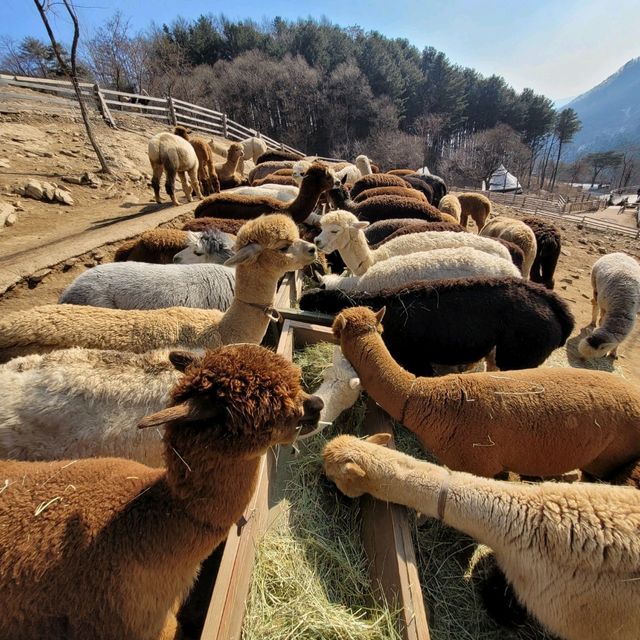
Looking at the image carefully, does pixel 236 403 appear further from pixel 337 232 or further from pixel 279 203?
pixel 279 203

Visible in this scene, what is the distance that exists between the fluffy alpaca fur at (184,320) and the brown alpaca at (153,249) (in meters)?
2.31

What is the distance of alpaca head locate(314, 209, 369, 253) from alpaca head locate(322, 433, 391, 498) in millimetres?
3682

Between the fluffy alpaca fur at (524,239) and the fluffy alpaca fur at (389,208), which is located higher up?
the fluffy alpaca fur at (389,208)

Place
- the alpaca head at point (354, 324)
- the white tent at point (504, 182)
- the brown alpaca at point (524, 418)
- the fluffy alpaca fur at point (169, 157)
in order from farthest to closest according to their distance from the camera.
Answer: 1. the white tent at point (504, 182)
2. the fluffy alpaca fur at point (169, 157)
3. the alpaca head at point (354, 324)
4. the brown alpaca at point (524, 418)

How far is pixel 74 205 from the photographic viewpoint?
372 inches

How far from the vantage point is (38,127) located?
13367mm

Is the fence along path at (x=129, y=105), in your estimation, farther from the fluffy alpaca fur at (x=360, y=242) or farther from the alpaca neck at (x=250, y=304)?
the alpaca neck at (x=250, y=304)

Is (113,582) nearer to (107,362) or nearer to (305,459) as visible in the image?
(107,362)

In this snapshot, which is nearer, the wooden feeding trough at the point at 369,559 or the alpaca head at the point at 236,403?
the alpaca head at the point at 236,403

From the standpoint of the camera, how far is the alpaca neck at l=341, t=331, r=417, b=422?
311 centimetres

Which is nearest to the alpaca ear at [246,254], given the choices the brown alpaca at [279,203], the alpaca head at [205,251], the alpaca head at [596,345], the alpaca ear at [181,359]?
the alpaca ear at [181,359]

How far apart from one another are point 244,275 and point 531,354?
345cm

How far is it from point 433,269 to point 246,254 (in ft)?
9.06

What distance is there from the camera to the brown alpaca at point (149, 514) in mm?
1569
